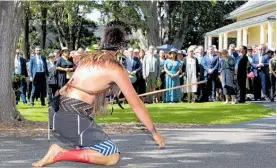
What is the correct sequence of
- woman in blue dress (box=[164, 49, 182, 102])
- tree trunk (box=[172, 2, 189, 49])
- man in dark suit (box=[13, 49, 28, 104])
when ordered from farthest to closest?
1. tree trunk (box=[172, 2, 189, 49])
2. man in dark suit (box=[13, 49, 28, 104])
3. woman in blue dress (box=[164, 49, 182, 102])

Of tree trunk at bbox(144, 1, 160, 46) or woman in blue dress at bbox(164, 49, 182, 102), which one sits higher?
tree trunk at bbox(144, 1, 160, 46)

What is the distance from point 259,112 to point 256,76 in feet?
14.6

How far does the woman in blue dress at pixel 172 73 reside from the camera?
731 inches

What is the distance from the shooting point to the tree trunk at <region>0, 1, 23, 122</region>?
454 inches

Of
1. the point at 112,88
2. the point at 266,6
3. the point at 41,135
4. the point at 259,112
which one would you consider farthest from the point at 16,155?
the point at 266,6

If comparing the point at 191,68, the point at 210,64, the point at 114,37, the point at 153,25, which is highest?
the point at 153,25

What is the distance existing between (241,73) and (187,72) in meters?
1.81

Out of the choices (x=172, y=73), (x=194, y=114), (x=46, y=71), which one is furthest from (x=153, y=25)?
(x=194, y=114)

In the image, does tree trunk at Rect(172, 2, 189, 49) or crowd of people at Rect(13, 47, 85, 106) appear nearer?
crowd of people at Rect(13, 47, 85, 106)

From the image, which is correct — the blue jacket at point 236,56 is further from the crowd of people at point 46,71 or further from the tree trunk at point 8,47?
the tree trunk at point 8,47

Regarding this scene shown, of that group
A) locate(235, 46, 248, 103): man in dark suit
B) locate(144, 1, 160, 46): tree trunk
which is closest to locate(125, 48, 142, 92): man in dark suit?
locate(235, 46, 248, 103): man in dark suit

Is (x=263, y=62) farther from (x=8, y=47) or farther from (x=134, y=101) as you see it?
(x=134, y=101)

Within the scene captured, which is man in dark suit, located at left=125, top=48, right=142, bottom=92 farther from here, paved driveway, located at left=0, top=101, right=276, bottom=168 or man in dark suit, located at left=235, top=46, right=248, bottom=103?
paved driveway, located at left=0, top=101, right=276, bottom=168

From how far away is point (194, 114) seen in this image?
1429 centimetres
